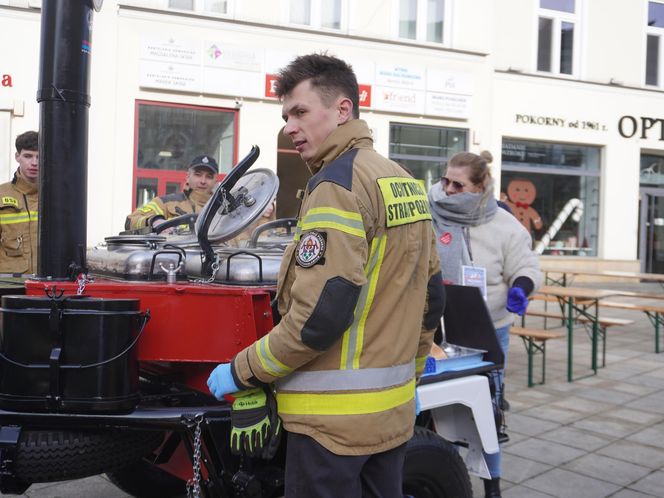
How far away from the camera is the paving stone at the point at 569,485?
3.87 meters

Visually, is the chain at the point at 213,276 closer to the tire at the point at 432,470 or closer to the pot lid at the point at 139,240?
the pot lid at the point at 139,240

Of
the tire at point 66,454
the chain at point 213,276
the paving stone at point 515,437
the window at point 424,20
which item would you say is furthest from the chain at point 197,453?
the window at point 424,20

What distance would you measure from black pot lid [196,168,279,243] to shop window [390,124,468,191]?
10969 mm

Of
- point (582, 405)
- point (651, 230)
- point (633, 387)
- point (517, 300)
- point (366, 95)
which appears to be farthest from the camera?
point (651, 230)

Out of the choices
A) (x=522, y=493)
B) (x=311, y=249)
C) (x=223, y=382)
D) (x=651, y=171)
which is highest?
(x=651, y=171)

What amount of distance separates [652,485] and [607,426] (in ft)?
4.07

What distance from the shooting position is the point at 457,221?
3654 mm

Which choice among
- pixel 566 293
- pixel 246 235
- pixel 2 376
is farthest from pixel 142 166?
pixel 2 376

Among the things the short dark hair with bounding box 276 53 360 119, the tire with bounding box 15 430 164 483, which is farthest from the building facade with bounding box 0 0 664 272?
the tire with bounding box 15 430 164 483

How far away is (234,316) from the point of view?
221 cm

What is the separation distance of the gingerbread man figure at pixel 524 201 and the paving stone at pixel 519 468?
11543 millimetres

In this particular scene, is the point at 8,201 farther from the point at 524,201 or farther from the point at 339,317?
the point at 524,201

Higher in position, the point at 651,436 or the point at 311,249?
the point at 311,249

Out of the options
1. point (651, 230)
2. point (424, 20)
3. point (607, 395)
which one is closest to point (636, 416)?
point (607, 395)
